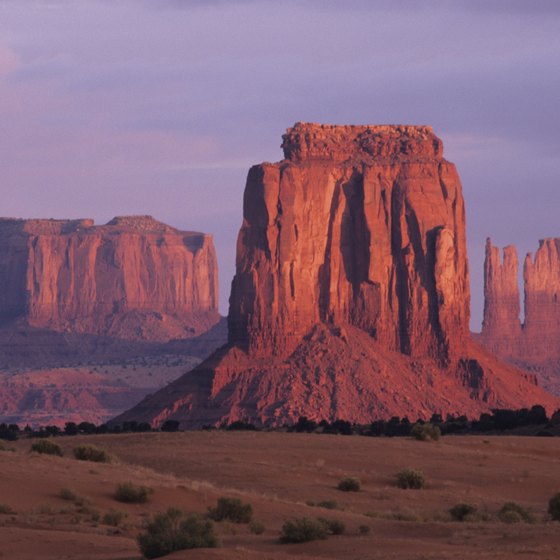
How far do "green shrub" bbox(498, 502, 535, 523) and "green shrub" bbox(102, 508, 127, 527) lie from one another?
9.89 metres

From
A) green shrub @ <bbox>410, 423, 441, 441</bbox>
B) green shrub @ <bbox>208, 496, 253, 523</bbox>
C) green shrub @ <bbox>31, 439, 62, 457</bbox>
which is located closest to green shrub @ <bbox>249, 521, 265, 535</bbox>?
green shrub @ <bbox>208, 496, 253, 523</bbox>

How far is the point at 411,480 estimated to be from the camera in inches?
2180

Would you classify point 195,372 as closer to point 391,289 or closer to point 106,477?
point 391,289

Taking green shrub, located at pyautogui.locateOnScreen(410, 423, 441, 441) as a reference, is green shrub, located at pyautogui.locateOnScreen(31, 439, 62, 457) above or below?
below

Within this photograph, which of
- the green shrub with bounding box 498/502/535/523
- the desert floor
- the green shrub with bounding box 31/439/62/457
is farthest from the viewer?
the green shrub with bounding box 31/439/62/457

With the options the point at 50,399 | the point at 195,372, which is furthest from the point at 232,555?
the point at 50,399

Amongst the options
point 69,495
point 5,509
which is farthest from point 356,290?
point 5,509

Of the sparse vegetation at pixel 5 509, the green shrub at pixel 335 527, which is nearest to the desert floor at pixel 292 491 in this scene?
the sparse vegetation at pixel 5 509

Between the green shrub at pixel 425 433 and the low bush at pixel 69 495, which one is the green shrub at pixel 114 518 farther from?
the green shrub at pixel 425 433

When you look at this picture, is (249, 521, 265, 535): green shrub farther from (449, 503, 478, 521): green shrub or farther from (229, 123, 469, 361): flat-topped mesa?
(229, 123, 469, 361): flat-topped mesa

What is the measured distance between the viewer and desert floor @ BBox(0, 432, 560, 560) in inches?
1446

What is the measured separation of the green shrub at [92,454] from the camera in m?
55.0

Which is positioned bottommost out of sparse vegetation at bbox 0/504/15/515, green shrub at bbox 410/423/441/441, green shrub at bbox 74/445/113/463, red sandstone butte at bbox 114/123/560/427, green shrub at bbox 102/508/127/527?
green shrub at bbox 102/508/127/527

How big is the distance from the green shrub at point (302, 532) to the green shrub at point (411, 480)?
57.1 ft
